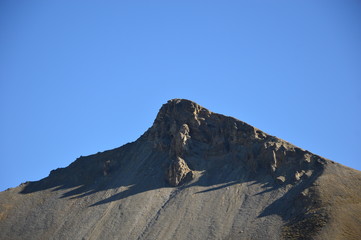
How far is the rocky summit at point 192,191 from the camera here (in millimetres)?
123562

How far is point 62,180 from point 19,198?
992 cm

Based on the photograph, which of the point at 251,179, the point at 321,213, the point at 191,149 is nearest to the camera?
the point at 321,213

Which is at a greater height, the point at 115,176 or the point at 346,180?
the point at 115,176

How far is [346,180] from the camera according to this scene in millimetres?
128875

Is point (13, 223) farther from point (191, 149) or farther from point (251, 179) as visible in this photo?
point (251, 179)

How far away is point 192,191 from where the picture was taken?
138 m

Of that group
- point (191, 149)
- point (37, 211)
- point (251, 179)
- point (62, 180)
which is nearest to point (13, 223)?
point (37, 211)

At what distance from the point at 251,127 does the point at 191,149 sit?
44.1 ft

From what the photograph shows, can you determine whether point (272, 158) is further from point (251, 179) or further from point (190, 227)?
point (190, 227)

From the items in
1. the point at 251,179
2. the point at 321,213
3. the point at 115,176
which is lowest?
the point at 321,213

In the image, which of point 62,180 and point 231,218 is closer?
point 231,218

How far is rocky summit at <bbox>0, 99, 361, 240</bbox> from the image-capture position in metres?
124

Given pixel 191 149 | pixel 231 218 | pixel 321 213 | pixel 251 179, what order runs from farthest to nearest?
1. pixel 191 149
2. pixel 251 179
3. pixel 231 218
4. pixel 321 213

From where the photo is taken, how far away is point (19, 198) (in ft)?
496
